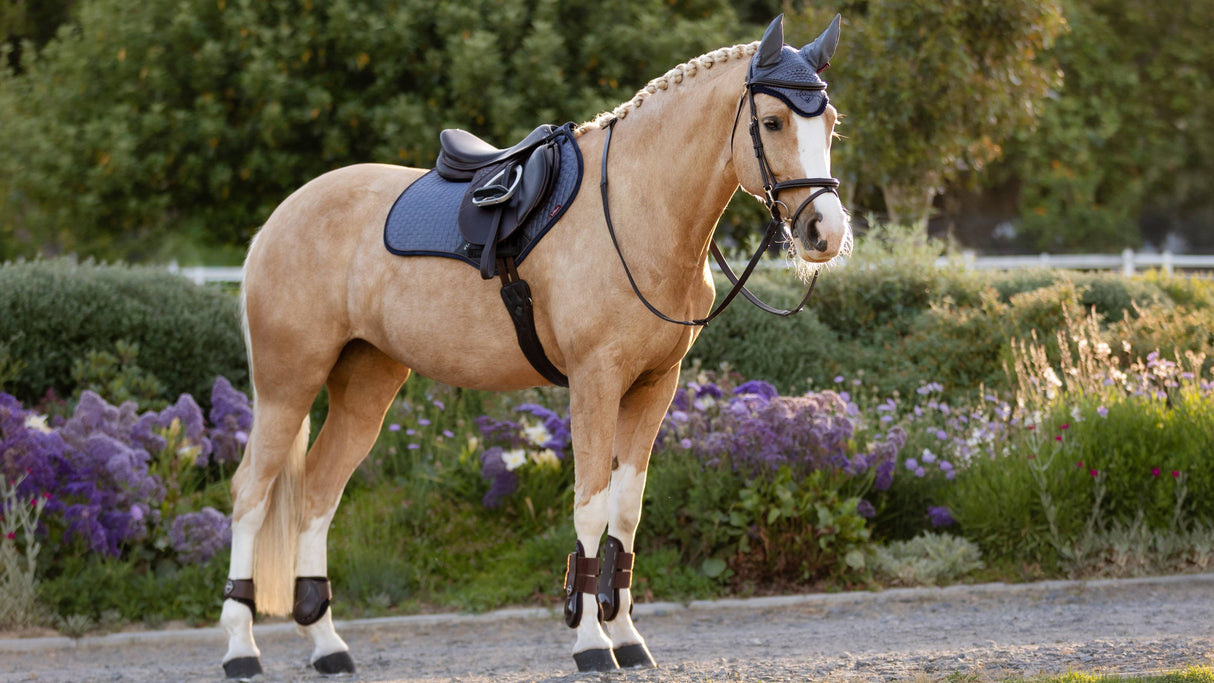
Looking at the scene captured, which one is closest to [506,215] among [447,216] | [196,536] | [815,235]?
[447,216]

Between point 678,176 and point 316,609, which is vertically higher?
point 678,176

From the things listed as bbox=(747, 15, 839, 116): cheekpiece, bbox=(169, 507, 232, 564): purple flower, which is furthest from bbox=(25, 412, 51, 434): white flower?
bbox=(747, 15, 839, 116): cheekpiece

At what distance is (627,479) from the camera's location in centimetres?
423

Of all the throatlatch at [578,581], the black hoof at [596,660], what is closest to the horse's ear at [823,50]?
the throatlatch at [578,581]

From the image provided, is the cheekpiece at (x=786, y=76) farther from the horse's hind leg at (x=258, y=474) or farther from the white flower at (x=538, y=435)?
the white flower at (x=538, y=435)

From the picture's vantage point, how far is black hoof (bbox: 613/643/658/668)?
4.34 metres

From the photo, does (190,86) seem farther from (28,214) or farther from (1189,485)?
A: (1189,485)

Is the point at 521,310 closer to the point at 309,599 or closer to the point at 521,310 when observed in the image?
the point at 521,310

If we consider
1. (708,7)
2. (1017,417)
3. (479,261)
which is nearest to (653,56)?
(708,7)

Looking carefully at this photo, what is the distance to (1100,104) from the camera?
21.7 meters

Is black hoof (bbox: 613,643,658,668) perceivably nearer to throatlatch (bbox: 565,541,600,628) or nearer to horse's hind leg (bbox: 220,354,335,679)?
throatlatch (bbox: 565,541,600,628)

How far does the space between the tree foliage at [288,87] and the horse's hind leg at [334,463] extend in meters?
6.74

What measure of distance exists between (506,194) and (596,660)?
177 centimetres

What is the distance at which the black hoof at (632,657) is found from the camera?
4.34 metres
